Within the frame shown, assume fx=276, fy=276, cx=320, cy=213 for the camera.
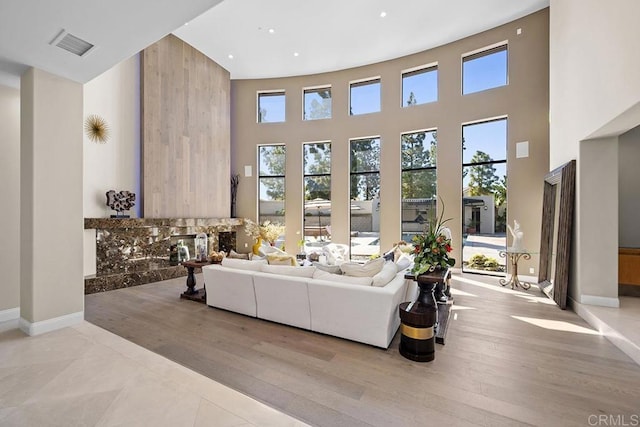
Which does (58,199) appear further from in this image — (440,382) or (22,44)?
(440,382)

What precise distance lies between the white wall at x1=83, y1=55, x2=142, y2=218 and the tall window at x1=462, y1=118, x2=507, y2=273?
7.71 metres

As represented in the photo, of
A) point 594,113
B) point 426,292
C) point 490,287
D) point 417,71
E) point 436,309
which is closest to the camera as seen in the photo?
point 436,309

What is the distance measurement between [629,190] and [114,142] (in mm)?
9642

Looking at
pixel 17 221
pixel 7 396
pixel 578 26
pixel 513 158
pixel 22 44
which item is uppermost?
pixel 578 26

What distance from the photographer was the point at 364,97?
796 centimetres

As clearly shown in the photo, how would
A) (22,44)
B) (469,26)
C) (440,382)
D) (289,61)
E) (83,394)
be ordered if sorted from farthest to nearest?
1. (289,61)
2. (469,26)
3. (22,44)
4. (440,382)
5. (83,394)

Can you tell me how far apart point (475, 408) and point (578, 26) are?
17.2ft

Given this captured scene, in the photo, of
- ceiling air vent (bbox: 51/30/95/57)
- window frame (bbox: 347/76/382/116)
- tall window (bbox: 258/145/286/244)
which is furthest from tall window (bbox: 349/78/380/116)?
ceiling air vent (bbox: 51/30/95/57)

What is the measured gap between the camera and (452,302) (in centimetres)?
439

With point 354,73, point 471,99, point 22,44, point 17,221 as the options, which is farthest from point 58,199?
A: point 471,99

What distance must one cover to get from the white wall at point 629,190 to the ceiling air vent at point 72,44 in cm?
774

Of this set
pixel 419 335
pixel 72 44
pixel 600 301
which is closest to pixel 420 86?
pixel 600 301

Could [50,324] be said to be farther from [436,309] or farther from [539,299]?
[539,299]

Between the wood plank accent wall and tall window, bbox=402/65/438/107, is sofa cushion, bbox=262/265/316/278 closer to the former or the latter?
the wood plank accent wall
